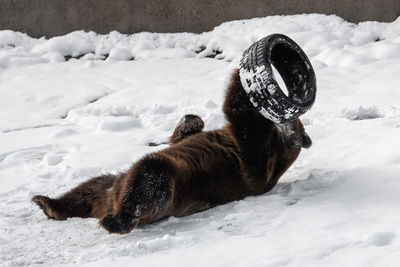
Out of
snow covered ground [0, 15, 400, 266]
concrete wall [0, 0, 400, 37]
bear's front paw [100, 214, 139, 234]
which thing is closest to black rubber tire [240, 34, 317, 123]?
snow covered ground [0, 15, 400, 266]

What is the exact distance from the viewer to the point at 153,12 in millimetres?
9797

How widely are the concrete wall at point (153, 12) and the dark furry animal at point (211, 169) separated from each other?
17.2 feet

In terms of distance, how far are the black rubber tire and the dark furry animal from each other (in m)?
0.15

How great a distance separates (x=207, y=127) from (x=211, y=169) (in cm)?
205

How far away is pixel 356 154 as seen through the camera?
14.7ft

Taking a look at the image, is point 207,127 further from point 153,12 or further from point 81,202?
point 153,12

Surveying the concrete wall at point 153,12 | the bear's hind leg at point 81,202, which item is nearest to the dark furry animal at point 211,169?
the bear's hind leg at point 81,202

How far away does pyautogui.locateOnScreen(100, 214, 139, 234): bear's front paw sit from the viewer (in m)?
3.22

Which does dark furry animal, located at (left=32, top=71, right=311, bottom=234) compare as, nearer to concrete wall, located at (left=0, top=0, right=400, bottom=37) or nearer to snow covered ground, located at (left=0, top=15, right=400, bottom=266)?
snow covered ground, located at (left=0, top=15, right=400, bottom=266)

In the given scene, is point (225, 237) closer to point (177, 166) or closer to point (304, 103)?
point (177, 166)

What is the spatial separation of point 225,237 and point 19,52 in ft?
25.1

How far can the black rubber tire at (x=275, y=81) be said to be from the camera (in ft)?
11.9

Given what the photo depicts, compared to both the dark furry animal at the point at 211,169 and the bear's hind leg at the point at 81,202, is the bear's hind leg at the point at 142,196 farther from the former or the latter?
the bear's hind leg at the point at 81,202

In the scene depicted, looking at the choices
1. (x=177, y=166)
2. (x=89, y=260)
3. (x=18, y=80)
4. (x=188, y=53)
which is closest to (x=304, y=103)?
(x=177, y=166)
